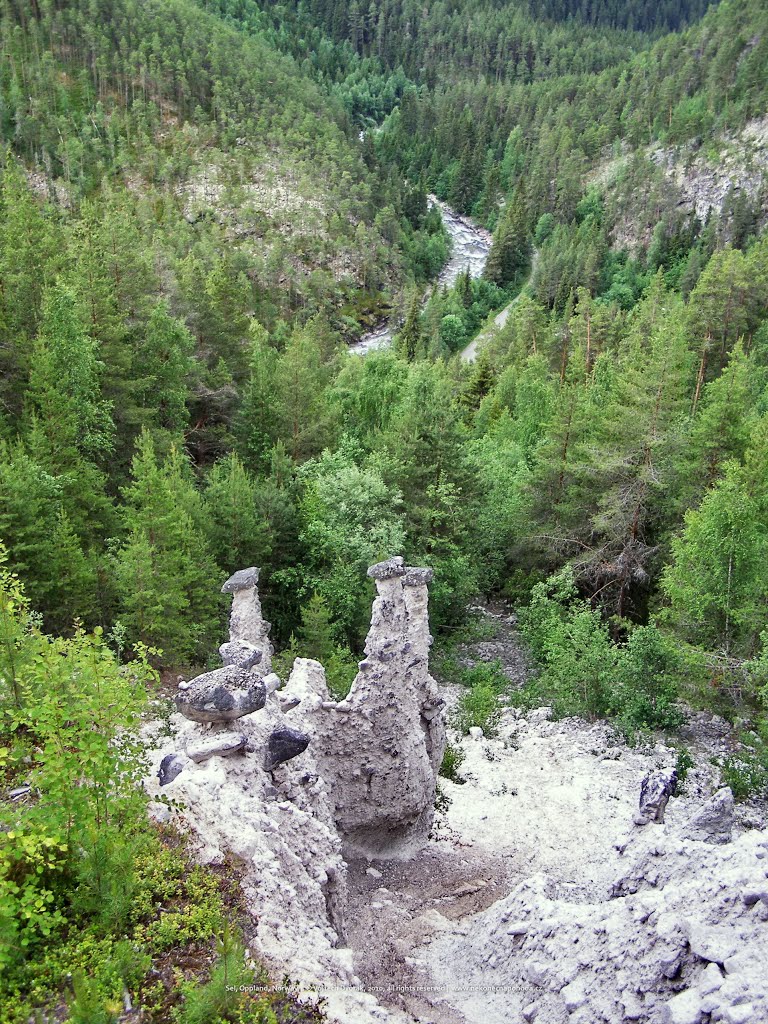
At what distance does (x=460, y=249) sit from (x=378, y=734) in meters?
134

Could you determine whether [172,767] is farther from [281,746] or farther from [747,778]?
[747,778]

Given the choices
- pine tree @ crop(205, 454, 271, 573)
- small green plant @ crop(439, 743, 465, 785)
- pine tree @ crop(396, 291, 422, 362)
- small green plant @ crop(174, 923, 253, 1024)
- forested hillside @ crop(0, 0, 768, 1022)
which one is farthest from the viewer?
pine tree @ crop(396, 291, 422, 362)

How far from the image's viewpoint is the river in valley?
407 feet

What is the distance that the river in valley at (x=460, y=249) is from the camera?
124188mm

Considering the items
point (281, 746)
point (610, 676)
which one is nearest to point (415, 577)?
point (281, 746)

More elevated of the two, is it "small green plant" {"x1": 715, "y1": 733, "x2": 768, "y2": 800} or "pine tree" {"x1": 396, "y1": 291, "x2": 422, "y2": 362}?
"small green plant" {"x1": 715, "y1": 733, "x2": 768, "y2": 800}

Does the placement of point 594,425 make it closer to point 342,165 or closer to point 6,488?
point 6,488

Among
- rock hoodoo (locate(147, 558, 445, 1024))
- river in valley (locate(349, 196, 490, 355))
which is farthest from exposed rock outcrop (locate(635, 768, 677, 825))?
river in valley (locate(349, 196, 490, 355))

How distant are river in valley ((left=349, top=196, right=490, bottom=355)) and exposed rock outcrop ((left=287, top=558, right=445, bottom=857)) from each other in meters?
91.2

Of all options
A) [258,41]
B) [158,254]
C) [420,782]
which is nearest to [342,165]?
[258,41]

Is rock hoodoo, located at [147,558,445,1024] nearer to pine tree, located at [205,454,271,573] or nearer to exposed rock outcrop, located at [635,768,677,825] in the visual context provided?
exposed rock outcrop, located at [635,768,677,825]

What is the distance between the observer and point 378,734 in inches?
587

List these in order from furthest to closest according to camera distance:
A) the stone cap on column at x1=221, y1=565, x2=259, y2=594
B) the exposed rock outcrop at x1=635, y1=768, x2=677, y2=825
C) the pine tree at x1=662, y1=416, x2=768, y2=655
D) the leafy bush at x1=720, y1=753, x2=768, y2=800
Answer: the pine tree at x1=662, y1=416, x2=768, y2=655 < the leafy bush at x1=720, y1=753, x2=768, y2=800 < the stone cap on column at x1=221, y1=565, x2=259, y2=594 < the exposed rock outcrop at x1=635, y1=768, x2=677, y2=825

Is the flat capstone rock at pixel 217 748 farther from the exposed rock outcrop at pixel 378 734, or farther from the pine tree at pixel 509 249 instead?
the pine tree at pixel 509 249
